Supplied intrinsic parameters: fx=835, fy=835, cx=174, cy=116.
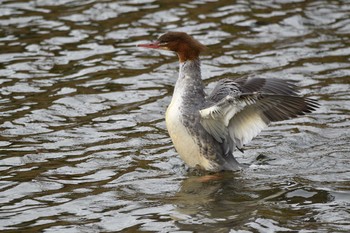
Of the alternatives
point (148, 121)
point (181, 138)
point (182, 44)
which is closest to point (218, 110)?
point (181, 138)

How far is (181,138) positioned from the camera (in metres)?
8.28

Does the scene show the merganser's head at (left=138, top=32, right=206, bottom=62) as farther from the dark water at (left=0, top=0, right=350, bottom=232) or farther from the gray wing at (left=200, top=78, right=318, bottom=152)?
the dark water at (left=0, top=0, right=350, bottom=232)

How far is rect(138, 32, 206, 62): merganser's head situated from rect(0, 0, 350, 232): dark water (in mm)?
1093

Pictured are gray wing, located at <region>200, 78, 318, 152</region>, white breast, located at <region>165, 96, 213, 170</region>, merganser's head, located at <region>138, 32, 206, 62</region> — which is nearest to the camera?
gray wing, located at <region>200, 78, 318, 152</region>

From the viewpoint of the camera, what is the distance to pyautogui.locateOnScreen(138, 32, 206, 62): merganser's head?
8.65 meters

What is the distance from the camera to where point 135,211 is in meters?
7.18

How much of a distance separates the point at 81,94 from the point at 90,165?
88.2 inches

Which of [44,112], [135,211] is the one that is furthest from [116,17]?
[135,211]

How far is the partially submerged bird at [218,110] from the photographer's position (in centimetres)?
809

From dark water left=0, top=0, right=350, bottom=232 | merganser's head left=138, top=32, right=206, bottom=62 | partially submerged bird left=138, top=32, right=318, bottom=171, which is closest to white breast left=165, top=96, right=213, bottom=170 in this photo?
partially submerged bird left=138, top=32, right=318, bottom=171

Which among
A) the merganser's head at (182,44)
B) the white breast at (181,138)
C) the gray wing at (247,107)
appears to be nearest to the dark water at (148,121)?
the white breast at (181,138)

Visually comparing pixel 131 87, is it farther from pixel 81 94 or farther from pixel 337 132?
pixel 337 132

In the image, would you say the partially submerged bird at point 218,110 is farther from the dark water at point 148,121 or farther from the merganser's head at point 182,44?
the dark water at point 148,121

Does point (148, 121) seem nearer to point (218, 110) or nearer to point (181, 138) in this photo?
point (181, 138)
